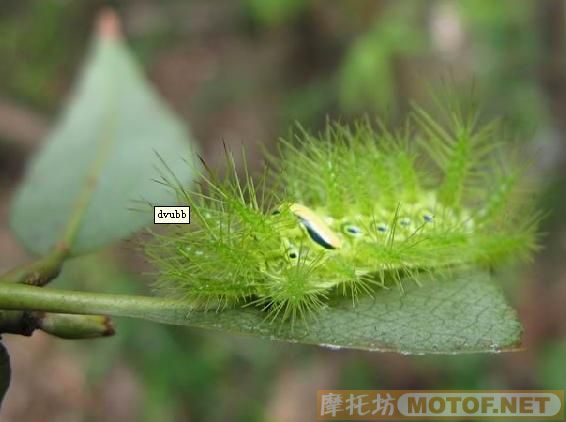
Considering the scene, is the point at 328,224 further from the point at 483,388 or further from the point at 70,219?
the point at 483,388

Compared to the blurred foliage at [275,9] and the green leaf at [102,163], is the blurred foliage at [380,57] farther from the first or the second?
the green leaf at [102,163]

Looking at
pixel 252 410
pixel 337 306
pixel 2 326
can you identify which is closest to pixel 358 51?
pixel 252 410

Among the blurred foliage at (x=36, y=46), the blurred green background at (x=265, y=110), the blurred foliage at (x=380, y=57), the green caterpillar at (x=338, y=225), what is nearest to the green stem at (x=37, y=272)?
the green caterpillar at (x=338, y=225)

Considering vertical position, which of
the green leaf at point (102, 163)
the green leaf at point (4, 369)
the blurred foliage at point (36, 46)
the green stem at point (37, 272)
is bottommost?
the green leaf at point (4, 369)

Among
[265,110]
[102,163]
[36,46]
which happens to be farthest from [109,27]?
[36,46]

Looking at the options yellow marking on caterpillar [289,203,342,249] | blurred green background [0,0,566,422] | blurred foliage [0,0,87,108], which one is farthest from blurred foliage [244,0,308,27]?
yellow marking on caterpillar [289,203,342,249]
